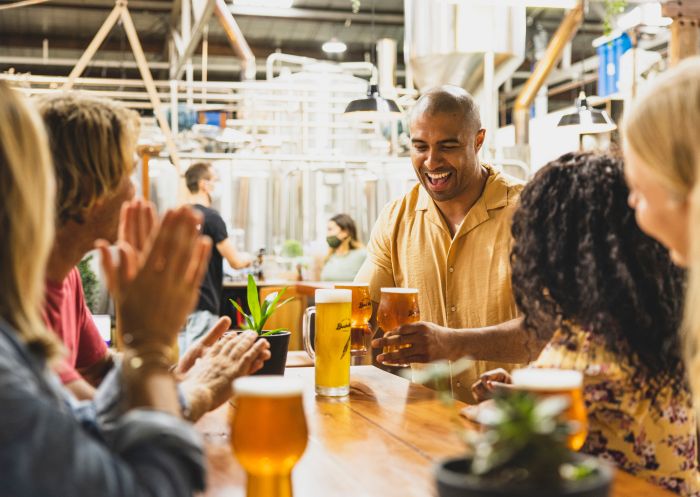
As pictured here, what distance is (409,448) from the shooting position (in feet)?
4.91

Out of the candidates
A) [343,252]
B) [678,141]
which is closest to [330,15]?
[343,252]

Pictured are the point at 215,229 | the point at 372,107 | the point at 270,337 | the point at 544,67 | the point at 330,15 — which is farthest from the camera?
the point at 330,15

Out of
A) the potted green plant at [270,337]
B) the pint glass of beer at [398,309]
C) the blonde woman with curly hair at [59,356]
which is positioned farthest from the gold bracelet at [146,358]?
the pint glass of beer at [398,309]

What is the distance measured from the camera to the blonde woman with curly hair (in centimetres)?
85

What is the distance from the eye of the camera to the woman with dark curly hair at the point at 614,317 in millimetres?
1575

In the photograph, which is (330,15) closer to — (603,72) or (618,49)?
(603,72)

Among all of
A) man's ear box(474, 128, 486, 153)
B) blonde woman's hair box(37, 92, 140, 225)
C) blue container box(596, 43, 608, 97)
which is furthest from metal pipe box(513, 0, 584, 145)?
blonde woman's hair box(37, 92, 140, 225)

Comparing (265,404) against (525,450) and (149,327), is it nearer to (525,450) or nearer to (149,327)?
(149,327)

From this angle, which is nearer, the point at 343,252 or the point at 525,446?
the point at 525,446

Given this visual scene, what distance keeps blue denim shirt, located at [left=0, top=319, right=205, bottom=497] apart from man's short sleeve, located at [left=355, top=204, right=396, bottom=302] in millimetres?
1987

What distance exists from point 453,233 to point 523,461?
2109 mm

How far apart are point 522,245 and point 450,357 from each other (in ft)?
1.84

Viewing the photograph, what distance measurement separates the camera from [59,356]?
100cm

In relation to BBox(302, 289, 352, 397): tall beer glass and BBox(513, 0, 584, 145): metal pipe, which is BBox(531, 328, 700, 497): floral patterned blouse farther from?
BBox(513, 0, 584, 145): metal pipe
